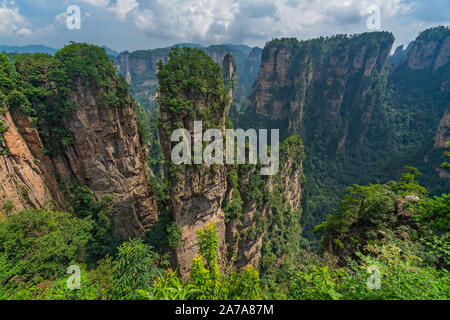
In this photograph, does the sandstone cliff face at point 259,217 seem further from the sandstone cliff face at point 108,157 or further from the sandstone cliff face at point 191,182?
the sandstone cliff face at point 108,157

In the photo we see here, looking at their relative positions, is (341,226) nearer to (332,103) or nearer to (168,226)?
(168,226)

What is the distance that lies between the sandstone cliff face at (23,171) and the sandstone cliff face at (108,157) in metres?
1.39

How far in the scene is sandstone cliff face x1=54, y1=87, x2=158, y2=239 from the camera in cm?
1814

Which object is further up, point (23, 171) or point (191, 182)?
point (23, 171)

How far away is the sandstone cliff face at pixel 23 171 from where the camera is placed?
47.2 ft

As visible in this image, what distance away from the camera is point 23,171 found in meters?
15.5

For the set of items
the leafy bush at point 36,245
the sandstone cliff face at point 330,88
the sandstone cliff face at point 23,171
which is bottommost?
the leafy bush at point 36,245

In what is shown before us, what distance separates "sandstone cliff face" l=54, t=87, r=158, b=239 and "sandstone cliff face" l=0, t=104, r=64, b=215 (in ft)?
4.57

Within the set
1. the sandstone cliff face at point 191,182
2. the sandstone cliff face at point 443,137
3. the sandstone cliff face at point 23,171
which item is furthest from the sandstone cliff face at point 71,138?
the sandstone cliff face at point 443,137

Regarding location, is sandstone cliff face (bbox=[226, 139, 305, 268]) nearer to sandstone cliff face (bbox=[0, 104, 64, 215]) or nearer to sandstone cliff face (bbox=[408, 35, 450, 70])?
sandstone cliff face (bbox=[0, 104, 64, 215])

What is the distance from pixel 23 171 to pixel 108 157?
19.6 feet

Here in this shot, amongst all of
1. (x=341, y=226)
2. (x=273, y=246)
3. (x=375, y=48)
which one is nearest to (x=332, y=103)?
(x=375, y=48)

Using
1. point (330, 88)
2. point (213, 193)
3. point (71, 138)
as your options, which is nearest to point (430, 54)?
point (330, 88)

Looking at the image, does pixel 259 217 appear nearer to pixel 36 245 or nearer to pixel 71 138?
pixel 36 245
